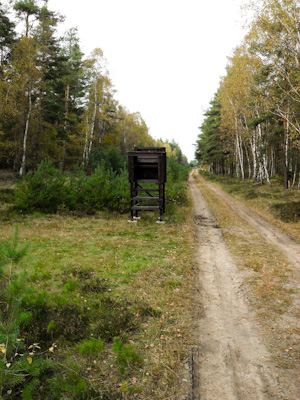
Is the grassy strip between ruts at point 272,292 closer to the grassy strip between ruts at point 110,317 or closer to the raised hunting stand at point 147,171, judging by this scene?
the grassy strip between ruts at point 110,317

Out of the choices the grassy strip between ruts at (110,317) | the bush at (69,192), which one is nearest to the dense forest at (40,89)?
the bush at (69,192)

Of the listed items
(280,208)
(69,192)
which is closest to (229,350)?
(69,192)

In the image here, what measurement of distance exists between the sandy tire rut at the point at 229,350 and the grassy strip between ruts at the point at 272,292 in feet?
0.72

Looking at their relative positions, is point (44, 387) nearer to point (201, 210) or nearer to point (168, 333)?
point (168, 333)

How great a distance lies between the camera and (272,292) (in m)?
6.19

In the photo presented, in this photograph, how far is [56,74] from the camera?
27750mm

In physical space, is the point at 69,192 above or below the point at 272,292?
above

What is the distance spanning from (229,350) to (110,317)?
2072 millimetres

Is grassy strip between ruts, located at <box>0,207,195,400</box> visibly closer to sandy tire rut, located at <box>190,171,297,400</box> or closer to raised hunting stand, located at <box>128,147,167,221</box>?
sandy tire rut, located at <box>190,171,297,400</box>

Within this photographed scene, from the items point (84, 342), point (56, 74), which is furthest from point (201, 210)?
point (56, 74)

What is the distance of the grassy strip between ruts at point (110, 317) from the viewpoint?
3551mm

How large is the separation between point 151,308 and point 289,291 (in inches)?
127

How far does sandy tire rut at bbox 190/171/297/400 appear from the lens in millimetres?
3428

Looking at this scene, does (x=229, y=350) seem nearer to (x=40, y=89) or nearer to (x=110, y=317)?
(x=110, y=317)
